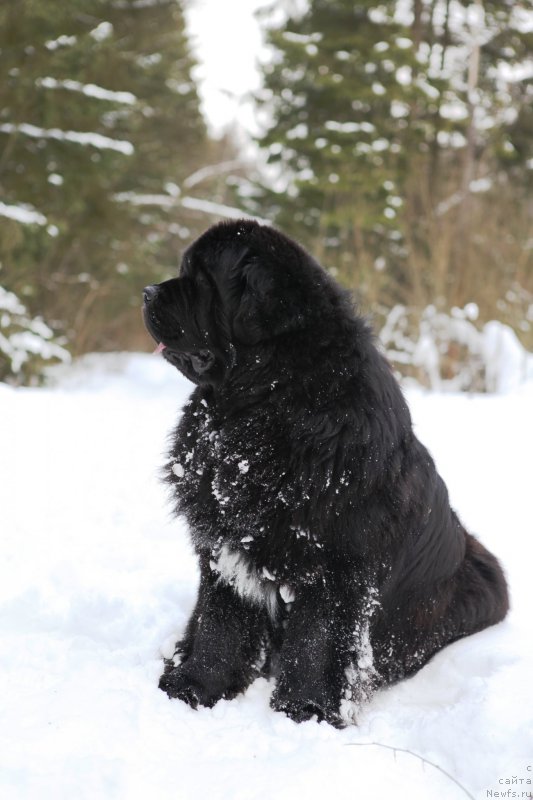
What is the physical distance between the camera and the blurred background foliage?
8250 mm

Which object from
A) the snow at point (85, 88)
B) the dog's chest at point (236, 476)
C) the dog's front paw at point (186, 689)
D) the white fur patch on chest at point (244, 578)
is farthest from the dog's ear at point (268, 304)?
the snow at point (85, 88)

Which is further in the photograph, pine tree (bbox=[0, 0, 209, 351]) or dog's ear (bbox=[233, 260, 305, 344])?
pine tree (bbox=[0, 0, 209, 351])

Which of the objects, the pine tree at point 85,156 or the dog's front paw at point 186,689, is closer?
the dog's front paw at point 186,689

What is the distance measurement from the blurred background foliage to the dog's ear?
578 centimetres

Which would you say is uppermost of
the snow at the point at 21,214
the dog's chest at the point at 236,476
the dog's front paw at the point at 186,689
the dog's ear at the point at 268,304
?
the dog's ear at the point at 268,304

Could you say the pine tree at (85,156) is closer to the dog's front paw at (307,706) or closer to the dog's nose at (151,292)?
the dog's nose at (151,292)

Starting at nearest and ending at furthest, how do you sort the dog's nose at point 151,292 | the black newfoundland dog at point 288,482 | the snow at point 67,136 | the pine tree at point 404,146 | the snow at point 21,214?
the black newfoundland dog at point 288,482, the dog's nose at point 151,292, the snow at point 21,214, the snow at point 67,136, the pine tree at point 404,146

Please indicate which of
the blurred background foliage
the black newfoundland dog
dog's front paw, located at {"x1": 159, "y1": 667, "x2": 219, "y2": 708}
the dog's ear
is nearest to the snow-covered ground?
dog's front paw, located at {"x1": 159, "y1": 667, "x2": 219, "y2": 708}

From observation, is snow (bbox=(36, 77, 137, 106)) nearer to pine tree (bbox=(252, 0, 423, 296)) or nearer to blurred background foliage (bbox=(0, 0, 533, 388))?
blurred background foliage (bbox=(0, 0, 533, 388))

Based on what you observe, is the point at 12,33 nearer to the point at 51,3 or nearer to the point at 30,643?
the point at 51,3

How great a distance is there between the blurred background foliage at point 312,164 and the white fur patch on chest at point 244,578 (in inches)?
232

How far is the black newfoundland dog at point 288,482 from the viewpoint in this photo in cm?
251

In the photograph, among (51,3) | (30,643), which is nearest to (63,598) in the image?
(30,643)

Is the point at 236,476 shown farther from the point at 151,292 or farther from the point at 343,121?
the point at 343,121
